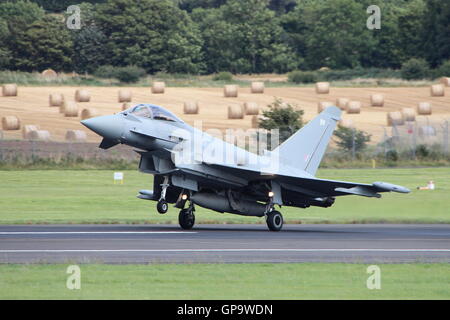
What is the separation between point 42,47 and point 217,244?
172ft

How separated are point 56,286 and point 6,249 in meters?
4.92

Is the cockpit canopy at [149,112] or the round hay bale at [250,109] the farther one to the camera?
the round hay bale at [250,109]

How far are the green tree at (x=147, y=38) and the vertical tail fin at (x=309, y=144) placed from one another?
1865 inches

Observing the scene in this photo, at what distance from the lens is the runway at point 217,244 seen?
17.7 m

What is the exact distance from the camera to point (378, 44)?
8306 cm

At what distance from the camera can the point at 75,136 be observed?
4659cm

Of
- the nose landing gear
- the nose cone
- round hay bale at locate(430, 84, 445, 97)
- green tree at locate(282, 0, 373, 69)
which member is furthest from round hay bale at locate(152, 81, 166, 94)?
the nose cone

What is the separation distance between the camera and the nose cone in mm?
22734

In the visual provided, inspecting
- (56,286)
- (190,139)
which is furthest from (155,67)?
(56,286)

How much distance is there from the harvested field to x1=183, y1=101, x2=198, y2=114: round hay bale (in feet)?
1.14

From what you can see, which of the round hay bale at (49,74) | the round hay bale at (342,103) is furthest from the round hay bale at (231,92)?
the round hay bale at (49,74)
